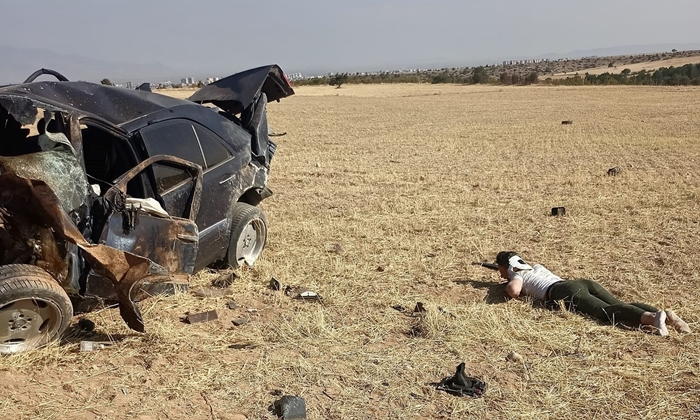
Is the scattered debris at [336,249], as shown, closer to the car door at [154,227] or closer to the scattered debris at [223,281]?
the scattered debris at [223,281]

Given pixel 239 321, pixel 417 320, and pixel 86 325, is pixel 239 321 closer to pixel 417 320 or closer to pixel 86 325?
pixel 86 325

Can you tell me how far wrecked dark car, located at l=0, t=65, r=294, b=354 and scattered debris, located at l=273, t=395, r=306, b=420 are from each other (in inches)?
50.0

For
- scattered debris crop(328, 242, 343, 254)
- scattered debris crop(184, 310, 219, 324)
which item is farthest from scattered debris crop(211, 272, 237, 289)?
scattered debris crop(328, 242, 343, 254)

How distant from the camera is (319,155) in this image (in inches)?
569

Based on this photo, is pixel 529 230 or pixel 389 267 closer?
pixel 389 267

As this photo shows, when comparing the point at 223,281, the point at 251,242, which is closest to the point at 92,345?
the point at 223,281

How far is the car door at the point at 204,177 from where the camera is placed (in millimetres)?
5059

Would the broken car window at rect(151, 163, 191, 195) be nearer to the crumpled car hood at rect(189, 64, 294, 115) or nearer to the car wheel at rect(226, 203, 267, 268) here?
the car wheel at rect(226, 203, 267, 268)

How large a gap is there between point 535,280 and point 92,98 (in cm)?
429

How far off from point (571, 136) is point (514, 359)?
14.4 meters

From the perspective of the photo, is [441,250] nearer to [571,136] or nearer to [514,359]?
[514,359]

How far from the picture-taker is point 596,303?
5.05m

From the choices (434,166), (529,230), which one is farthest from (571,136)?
(529,230)

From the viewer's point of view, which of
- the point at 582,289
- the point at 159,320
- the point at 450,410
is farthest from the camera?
the point at 582,289
